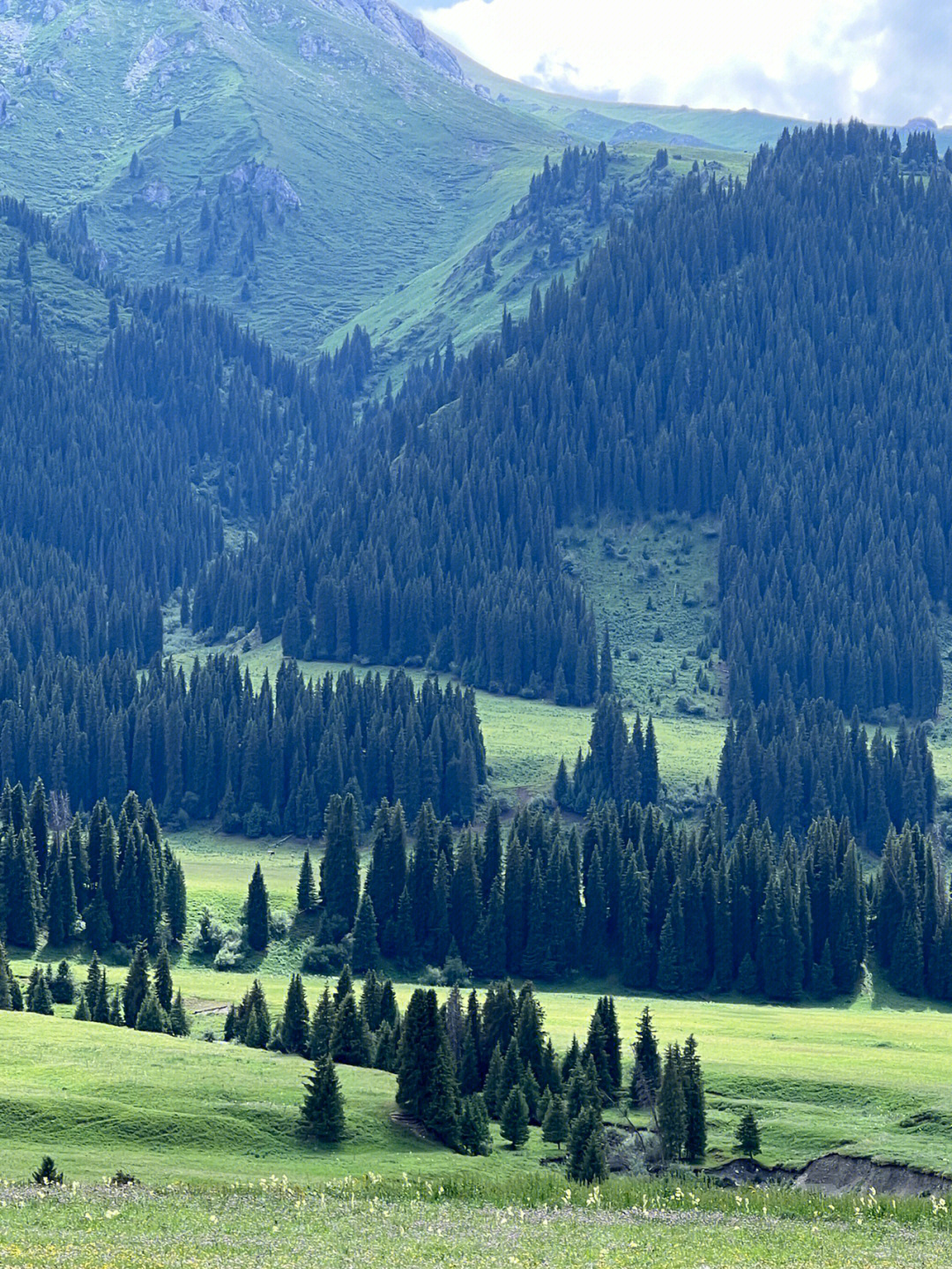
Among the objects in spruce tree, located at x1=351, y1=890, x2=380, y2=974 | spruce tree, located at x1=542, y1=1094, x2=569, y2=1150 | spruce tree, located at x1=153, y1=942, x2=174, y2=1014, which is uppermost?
spruce tree, located at x1=351, y1=890, x2=380, y2=974

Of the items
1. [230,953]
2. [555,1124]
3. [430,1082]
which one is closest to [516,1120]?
[555,1124]

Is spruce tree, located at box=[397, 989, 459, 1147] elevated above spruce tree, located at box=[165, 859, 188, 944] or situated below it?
below

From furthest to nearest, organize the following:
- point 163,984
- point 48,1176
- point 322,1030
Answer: point 163,984 < point 322,1030 < point 48,1176

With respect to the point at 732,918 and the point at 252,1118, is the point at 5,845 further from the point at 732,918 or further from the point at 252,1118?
the point at 252,1118

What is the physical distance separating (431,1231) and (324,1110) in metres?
24.4

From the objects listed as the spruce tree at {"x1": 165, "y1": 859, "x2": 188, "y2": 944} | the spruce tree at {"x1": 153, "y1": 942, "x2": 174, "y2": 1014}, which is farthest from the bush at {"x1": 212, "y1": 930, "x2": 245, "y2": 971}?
the spruce tree at {"x1": 153, "y1": 942, "x2": 174, "y2": 1014}

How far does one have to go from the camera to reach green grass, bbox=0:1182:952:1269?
218 ft

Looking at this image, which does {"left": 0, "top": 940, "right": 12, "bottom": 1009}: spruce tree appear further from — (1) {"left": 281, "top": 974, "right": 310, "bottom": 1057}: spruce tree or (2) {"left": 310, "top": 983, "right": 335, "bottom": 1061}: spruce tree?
(2) {"left": 310, "top": 983, "right": 335, "bottom": 1061}: spruce tree

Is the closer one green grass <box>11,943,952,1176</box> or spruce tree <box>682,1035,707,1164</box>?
green grass <box>11,943,952,1176</box>

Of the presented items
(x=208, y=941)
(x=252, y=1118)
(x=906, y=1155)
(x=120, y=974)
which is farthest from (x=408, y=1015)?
(x=208, y=941)

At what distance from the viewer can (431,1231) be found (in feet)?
237

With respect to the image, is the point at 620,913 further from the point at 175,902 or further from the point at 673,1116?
the point at 673,1116

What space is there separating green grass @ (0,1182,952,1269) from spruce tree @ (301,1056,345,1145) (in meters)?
12.5

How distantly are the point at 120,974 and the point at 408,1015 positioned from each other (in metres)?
52.3
